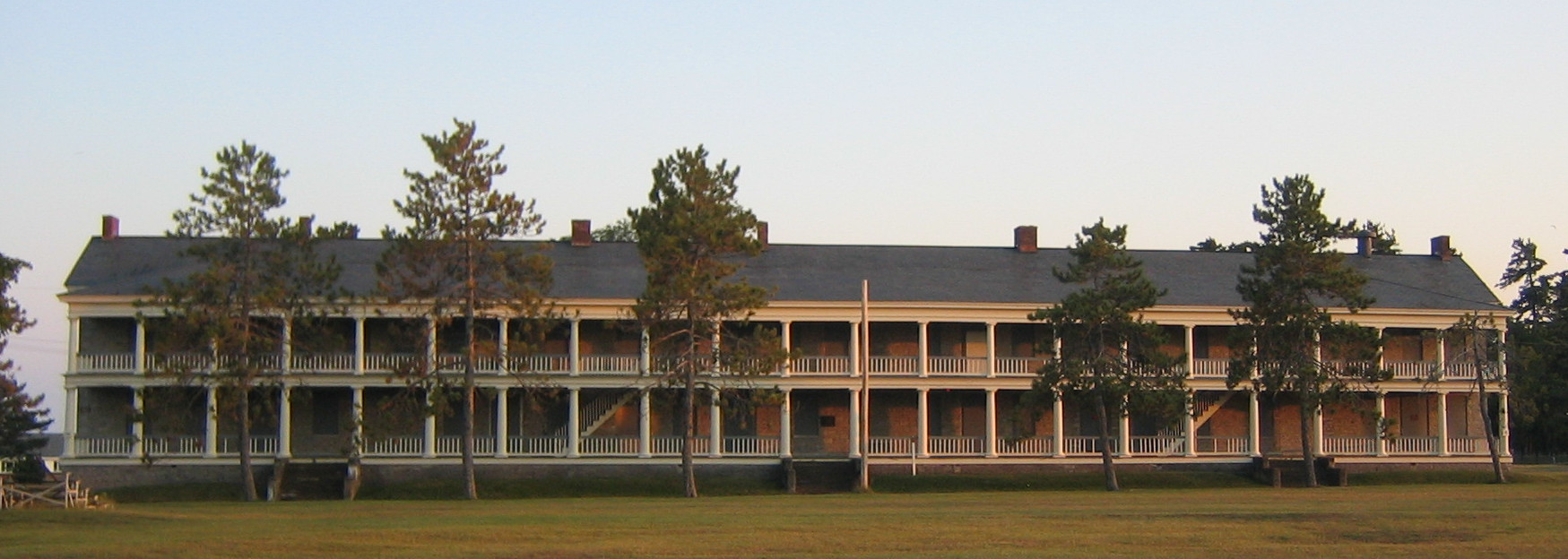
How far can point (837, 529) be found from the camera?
97.9 ft

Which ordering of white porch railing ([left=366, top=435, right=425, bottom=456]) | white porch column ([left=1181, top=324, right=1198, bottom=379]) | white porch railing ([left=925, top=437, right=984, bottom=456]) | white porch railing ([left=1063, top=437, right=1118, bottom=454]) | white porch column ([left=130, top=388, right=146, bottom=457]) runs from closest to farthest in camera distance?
1. white porch column ([left=130, top=388, right=146, bottom=457])
2. white porch railing ([left=366, top=435, right=425, bottom=456])
3. white porch railing ([left=925, top=437, right=984, bottom=456])
4. white porch railing ([left=1063, top=437, right=1118, bottom=454])
5. white porch column ([left=1181, top=324, right=1198, bottom=379])

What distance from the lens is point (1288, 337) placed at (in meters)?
52.4

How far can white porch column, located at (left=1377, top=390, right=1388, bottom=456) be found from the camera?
5337cm

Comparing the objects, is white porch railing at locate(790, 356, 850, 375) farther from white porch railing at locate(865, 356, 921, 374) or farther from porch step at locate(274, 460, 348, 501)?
porch step at locate(274, 460, 348, 501)

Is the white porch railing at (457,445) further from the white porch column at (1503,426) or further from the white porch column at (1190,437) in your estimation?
the white porch column at (1503,426)

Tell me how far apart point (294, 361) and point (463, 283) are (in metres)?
8.43

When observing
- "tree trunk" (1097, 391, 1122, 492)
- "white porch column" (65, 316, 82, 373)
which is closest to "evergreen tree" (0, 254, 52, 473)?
"white porch column" (65, 316, 82, 373)

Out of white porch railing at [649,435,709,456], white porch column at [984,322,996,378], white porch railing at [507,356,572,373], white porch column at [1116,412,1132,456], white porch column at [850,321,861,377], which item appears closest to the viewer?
white porch railing at [507,356,572,373]

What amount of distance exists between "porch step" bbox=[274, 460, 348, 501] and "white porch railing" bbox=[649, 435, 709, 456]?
371 inches

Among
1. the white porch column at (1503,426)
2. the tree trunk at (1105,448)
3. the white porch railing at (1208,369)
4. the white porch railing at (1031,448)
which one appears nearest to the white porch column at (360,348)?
the white porch railing at (1031,448)

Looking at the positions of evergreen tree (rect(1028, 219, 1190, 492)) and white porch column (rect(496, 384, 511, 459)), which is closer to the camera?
evergreen tree (rect(1028, 219, 1190, 492))

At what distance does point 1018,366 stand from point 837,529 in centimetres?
2768

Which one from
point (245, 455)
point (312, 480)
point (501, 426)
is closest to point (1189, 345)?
point (501, 426)

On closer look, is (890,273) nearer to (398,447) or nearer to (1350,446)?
(1350,446)
